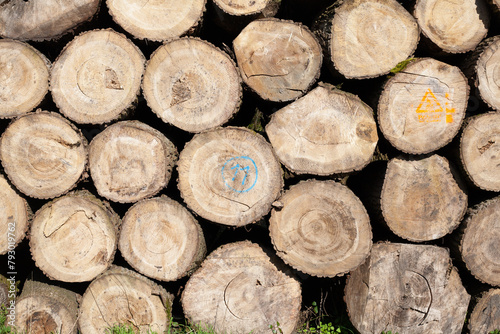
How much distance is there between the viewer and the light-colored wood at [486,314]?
2996 millimetres

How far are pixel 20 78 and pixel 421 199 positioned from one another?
112 inches

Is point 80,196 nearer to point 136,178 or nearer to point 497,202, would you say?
point 136,178

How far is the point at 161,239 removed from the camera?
2.77 meters

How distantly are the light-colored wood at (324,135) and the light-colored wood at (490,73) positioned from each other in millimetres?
891

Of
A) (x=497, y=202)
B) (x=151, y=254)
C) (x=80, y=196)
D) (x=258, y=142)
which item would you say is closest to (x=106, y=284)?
(x=151, y=254)

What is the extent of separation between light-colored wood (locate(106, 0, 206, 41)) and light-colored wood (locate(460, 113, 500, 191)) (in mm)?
1978

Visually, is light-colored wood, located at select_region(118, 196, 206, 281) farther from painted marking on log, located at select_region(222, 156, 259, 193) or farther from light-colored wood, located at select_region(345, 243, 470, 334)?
light-colored wood, located at select_region(345, 243, 470, 334)

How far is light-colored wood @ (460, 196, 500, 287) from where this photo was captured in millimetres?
2877

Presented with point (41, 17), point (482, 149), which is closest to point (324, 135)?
point (482, 149)

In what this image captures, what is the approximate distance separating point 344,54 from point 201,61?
0.93 metres

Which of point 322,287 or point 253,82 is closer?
point 253,82

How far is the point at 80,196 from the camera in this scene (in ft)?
9.19

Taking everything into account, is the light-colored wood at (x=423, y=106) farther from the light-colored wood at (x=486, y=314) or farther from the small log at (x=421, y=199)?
the light-colored wood at (x=486, y=314)

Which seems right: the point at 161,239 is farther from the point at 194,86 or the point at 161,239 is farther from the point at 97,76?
the point at 97,76
